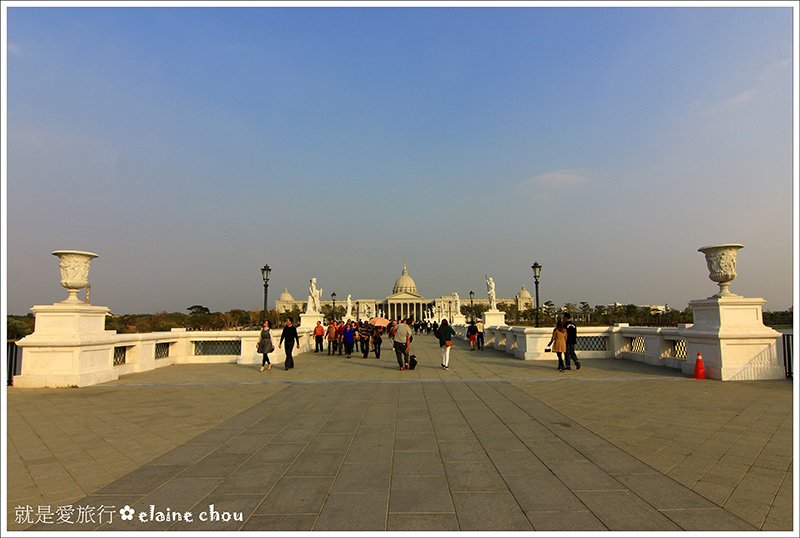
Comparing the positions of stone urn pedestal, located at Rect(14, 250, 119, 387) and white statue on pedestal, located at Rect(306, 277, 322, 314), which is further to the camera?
white statue on pedestal, located at Rect(306, 277, 322, 314)

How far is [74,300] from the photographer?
12.2 m

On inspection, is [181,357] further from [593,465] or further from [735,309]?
[735,309]

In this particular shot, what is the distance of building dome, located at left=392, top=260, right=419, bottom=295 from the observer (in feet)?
487

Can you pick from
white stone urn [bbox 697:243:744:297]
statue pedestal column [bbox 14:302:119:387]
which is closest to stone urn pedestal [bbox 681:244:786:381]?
white stone urn [bbox 697:243:744:297]

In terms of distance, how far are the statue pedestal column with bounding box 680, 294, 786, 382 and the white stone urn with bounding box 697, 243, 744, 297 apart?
0.36m

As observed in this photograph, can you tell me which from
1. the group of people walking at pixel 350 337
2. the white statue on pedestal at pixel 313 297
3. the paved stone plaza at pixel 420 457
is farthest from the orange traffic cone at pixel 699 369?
the white statue on pedestal at pixel 313 297

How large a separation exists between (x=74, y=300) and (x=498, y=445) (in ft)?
39.0

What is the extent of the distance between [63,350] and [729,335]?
53.5 feet

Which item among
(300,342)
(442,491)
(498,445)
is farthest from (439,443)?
(300,342)

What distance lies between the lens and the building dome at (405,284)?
487ft

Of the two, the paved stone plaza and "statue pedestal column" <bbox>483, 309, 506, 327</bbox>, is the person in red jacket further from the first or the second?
the paved stone plaza

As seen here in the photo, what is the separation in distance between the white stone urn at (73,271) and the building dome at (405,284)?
135m

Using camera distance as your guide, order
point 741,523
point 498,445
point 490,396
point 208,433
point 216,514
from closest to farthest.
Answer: point 741,523, point 216,514, point 498,445, point 208,433, point 490,396

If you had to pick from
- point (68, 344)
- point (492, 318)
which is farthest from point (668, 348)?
point (68, 344)
